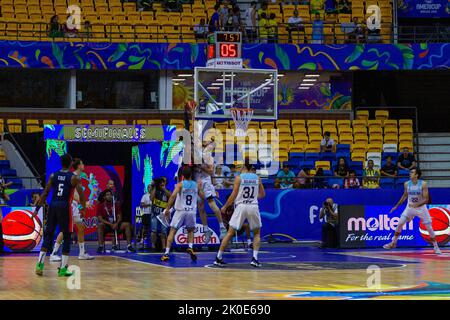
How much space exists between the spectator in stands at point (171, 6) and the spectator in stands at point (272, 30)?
3.94m

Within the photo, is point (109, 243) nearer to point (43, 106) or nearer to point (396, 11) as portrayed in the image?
point (43, 106)

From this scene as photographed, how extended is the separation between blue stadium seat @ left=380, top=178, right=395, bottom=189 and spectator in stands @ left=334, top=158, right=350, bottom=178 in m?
1.32

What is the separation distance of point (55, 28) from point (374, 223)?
53.6ft

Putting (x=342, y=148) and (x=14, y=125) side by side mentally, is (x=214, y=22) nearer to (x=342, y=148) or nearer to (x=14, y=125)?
(x=342, y=148)

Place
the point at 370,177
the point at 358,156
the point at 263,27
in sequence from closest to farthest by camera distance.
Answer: the point at 370,177
the point at 358,156
the point at 263,27

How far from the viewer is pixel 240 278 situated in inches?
690

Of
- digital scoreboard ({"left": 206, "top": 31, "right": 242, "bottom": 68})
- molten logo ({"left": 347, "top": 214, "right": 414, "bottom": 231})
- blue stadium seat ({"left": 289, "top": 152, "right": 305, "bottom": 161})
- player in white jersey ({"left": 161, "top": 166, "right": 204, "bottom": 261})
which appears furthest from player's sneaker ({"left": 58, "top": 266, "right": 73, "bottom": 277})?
blue stadium seat ({"left": 289, "top": 152, "right": 305, "bottom": 161})

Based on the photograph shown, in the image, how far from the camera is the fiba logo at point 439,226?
28.9m

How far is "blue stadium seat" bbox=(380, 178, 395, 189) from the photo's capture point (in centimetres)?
3316

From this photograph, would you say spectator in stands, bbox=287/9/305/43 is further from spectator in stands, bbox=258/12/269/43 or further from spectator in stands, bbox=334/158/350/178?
spectator in stands, bbox=334/158/350/178

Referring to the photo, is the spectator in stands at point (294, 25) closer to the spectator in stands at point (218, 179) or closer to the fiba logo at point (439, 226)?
the spectator in stands at point (218, 179)

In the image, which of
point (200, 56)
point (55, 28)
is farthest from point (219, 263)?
point (55, 28)

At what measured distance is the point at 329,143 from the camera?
35719 millimetres
